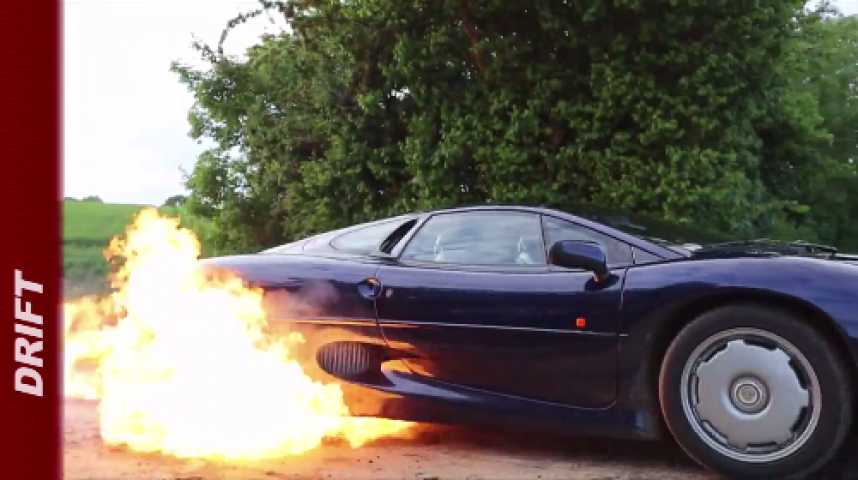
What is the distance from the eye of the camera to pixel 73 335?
6.19 meters

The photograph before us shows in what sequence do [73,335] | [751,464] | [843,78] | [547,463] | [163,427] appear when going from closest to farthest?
[751,464] < [547,463] < [163,427] < [73,335] < [843,78]

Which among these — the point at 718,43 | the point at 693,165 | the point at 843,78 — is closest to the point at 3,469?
the point at 693,165

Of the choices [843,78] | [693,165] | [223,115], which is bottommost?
[693,165]

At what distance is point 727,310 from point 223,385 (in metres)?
2.82

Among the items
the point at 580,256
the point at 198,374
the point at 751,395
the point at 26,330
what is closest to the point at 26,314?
the point at 26,330

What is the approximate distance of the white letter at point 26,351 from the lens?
6.98ft

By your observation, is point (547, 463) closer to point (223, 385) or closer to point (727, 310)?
point (727, 310)

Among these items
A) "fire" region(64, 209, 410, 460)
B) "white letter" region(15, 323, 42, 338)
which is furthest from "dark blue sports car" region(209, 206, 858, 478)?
"white letter" region(15, 323, 42, 338)

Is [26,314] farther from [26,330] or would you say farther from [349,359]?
[349,359]

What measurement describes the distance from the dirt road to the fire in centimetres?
15

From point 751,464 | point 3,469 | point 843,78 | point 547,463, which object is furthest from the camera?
point 843,78

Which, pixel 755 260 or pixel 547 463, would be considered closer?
pixel 755 260

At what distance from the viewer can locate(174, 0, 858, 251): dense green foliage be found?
9453mm

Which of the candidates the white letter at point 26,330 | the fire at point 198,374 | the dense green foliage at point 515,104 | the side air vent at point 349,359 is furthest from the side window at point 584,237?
the dense green foliage at point 515,104
